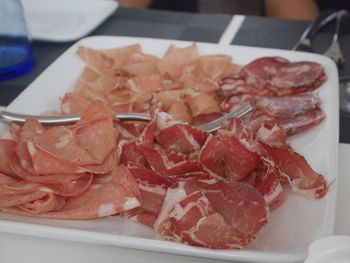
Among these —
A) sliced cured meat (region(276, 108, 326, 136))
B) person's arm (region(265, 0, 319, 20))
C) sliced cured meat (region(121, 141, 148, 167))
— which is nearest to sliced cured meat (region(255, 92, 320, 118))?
sliced cured meat (region(276, 108, 326, 136))

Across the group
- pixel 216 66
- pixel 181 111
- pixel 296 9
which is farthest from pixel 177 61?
pixel 296 9

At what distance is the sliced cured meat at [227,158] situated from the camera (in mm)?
633

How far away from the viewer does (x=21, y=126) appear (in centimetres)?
76

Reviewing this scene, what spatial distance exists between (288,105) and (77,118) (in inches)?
12.0

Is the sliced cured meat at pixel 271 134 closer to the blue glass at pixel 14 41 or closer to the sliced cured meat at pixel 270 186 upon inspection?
the sliced cured meat at pixel 270 186

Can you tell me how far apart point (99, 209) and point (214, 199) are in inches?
5.0

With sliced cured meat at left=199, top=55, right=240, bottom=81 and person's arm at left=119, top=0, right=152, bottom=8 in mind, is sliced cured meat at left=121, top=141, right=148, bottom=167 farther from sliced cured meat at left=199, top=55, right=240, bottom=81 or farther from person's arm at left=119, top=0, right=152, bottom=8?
person's arm at left=119, top=0, right=152, bottom=8

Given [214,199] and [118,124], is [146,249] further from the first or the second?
Answer: [118,124]

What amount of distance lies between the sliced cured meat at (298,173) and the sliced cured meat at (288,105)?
0.13 meters

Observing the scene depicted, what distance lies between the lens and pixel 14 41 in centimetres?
108

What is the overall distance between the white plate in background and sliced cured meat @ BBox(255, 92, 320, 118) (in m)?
0.50

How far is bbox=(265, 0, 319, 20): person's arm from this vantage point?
147cm

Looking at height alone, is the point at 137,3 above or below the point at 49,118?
below

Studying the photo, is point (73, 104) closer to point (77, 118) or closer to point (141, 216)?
point (77, 118)
